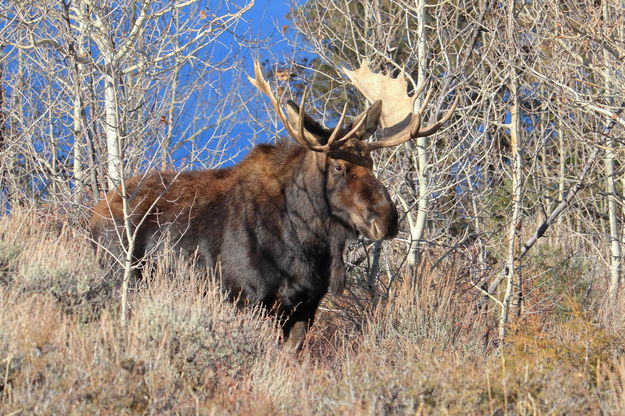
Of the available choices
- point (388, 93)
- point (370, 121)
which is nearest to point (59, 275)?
point (370, 121)

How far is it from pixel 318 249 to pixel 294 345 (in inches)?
35.0

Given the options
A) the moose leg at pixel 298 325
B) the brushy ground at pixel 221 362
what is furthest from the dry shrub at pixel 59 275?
the moose leg at pixel 298 325

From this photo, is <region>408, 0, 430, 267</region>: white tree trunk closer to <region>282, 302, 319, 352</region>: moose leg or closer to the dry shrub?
<region>282, 302, 319, 352</region>: moose leg

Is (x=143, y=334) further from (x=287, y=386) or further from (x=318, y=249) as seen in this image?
(x=318, y=249)

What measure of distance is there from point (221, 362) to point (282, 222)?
235 cm

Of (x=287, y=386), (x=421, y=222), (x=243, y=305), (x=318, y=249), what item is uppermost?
(x=421, y=222)

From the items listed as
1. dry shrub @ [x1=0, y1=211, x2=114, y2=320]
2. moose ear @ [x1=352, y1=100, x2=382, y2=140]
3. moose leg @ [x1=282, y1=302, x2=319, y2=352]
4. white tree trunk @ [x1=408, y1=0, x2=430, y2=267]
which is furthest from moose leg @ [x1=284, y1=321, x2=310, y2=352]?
white tree trunk @ [x1=408, y1=0, x2=430, y2=267]

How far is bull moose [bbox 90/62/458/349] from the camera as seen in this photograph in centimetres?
776

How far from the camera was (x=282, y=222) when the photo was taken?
8070 millimetres

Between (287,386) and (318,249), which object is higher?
(318,249)

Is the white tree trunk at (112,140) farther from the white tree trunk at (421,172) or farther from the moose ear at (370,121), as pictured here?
the white tree trunk at (421,172)

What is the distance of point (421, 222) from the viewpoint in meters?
9.77

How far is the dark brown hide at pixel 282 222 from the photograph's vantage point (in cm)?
776

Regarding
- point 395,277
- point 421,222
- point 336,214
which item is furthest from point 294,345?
point 421,222
